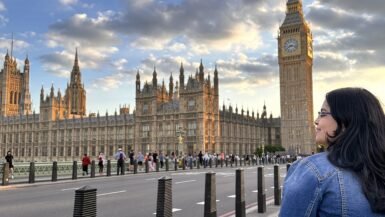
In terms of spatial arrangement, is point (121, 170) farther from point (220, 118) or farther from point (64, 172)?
point (220, 118)

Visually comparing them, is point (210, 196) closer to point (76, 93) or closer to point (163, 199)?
point (163, 199)

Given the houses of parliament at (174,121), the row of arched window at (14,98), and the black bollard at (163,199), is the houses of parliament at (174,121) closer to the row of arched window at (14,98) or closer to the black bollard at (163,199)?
the row of arched window at (14,98)

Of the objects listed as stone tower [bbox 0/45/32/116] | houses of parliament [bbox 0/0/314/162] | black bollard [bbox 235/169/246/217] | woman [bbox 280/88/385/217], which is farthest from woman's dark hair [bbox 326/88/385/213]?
stone tower [bbox 0/45/32/116]

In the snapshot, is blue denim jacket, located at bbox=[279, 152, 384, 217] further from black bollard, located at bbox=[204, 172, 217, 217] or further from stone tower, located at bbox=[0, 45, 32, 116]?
stone tower, located at bbox=[0, 45, 32, 116]

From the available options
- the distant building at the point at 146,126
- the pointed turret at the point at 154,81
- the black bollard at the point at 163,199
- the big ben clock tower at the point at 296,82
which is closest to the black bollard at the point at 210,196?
the black bollard at the point at 163,199

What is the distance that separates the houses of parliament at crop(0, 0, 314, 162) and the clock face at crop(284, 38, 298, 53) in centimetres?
22

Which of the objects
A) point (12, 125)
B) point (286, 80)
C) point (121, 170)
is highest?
point (286, 80)

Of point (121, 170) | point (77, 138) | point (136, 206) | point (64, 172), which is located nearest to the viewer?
point (136, 206)

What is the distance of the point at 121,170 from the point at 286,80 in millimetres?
76184

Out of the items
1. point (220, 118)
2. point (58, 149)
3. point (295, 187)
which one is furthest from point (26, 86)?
point (295, 187)

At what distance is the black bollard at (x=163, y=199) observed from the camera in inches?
240

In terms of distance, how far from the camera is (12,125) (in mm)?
108562

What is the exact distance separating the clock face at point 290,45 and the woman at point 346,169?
9983 centimetres

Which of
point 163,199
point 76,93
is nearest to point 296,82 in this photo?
point 76,93
